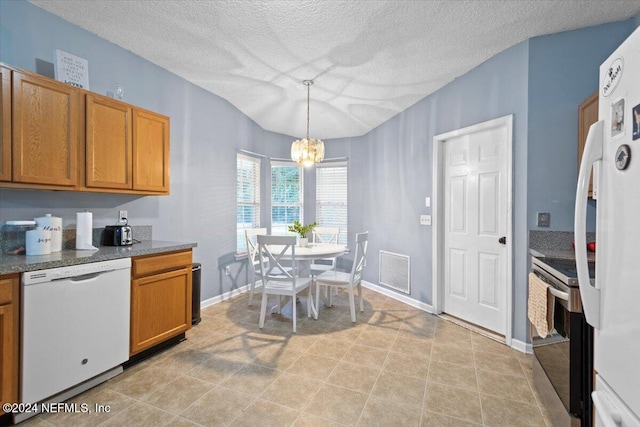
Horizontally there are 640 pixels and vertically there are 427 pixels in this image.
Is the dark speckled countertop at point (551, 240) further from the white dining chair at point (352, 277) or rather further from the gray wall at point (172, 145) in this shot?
the gray wall at point (172, 145)

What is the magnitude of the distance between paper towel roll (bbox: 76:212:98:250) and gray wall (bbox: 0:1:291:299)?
214 mm

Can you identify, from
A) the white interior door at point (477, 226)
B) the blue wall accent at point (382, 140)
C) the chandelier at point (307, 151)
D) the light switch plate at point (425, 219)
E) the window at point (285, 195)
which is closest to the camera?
the blue wall accent at point (382, 140)

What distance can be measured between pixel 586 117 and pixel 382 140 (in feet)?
8.14

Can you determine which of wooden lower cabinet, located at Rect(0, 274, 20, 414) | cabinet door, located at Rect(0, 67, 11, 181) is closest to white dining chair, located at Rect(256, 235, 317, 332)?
wooden lower cabinet, located at Rect(0, 274, 20, 414)

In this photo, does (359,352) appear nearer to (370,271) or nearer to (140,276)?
(140,276)

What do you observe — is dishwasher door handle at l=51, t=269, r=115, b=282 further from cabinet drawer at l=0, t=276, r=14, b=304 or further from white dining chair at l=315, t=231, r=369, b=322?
white dining chair at l=315, t=231, r=369, b=322

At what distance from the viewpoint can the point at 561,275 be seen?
4.88 feet

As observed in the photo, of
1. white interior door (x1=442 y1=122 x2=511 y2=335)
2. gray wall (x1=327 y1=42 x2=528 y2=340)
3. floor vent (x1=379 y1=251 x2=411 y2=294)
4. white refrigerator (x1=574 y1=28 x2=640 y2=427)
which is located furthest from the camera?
floor vent (x1=379 y1=251 x2=411 y2=294)

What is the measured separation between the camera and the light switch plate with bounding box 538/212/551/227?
2.47 m

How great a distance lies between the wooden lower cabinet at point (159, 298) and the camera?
220 cm

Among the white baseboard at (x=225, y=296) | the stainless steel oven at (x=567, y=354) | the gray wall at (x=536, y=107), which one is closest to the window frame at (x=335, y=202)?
the white baseboard at (x=225, y=296)

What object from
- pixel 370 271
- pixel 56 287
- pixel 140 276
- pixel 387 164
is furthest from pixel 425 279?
pixel 56 287

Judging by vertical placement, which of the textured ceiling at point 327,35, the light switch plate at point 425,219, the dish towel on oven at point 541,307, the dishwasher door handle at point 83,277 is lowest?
the dish towel on oven at point 541,307

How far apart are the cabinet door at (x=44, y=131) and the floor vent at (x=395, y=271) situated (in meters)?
3.55
